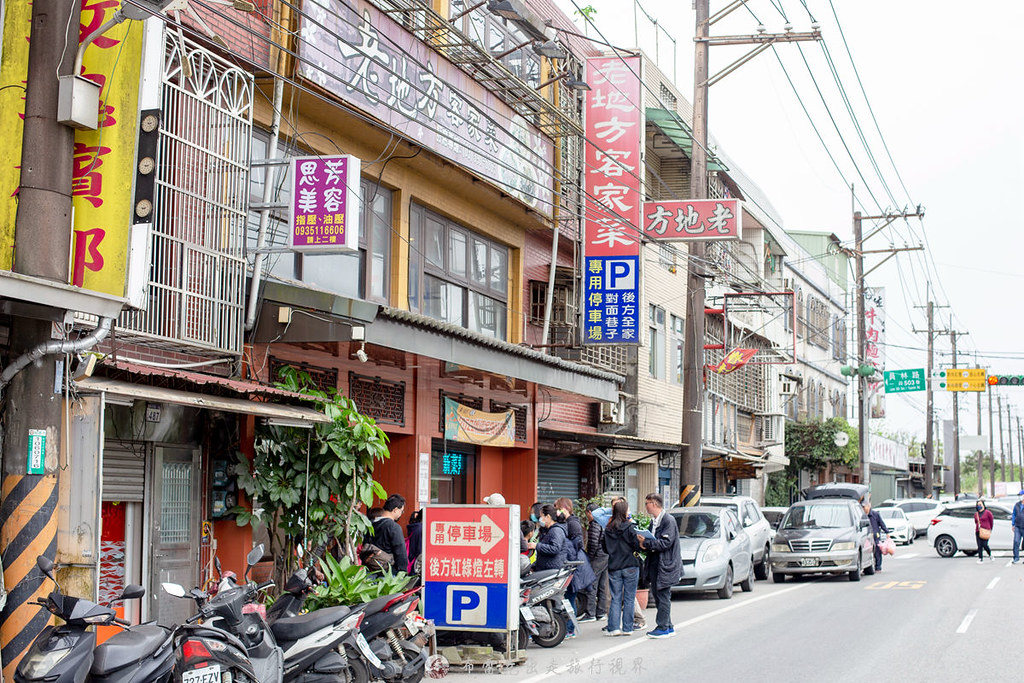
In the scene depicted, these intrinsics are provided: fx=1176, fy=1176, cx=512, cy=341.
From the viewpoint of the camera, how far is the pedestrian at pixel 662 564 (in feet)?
47.7

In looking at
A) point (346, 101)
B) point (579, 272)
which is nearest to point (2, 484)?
point (346, 101)

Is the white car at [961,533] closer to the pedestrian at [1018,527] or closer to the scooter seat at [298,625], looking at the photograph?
the pedestrian at [1018,527]

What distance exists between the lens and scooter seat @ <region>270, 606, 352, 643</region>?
9.51m

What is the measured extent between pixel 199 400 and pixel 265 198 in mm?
3605

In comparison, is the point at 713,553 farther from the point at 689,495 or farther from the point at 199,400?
the point at 199,400

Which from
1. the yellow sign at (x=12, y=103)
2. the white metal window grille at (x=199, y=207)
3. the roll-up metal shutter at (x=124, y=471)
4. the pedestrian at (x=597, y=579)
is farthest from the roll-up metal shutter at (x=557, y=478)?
the yellow sign at (x=12, y=103)

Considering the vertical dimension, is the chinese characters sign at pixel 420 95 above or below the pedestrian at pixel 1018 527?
above

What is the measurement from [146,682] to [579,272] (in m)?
14.5

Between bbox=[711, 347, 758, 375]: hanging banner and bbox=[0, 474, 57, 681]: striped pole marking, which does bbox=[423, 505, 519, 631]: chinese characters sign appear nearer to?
bbox=[0, 474, 57, 681]: striped pole marking

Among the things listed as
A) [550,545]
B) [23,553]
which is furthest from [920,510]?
[23,553]

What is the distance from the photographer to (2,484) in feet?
28.5

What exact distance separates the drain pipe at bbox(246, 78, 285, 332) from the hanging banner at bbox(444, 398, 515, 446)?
5.48 meters

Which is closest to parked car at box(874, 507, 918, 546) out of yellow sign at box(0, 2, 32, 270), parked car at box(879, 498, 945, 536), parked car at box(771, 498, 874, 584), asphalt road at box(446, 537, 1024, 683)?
parked car at box(879, 498, 945, 536)

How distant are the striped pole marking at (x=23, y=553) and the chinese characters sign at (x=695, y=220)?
539 inches
